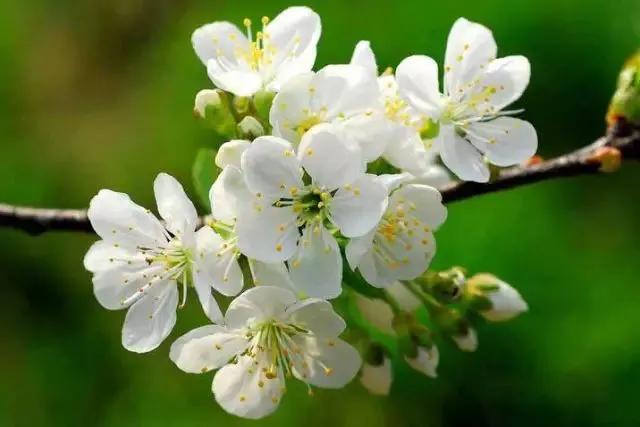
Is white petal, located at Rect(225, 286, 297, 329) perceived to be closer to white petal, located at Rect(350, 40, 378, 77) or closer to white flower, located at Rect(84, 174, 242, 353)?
white flower, located at Rect(84, 174, 242, 353)

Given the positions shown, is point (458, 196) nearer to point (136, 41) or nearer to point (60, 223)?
point (60, 223)

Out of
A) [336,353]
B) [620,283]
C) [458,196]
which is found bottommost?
[620,283]

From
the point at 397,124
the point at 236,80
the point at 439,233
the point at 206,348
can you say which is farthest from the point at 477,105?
the point at 439,233

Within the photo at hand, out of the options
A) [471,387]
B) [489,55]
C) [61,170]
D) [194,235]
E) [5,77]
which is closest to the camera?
[194,235]

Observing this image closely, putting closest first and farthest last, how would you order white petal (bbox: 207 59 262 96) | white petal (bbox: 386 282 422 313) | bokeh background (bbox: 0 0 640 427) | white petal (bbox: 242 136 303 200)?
white petal (bbox: 242 136 303 200) < white petal (bbox: 207 59 262 96) < white petal (bbox: 386 282 422 313) < bokeh background (bbox: 0 0 640 427)

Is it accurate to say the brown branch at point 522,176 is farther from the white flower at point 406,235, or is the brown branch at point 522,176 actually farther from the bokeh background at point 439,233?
the bokeh background at point 439,233

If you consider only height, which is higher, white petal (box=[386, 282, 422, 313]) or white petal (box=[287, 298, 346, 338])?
white petal (box=[287, 298, 346, 338])

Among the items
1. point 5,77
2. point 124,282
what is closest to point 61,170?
point 5,77

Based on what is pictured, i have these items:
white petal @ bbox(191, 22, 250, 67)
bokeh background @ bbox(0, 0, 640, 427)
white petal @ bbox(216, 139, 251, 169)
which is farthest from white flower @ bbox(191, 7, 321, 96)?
bokeh background @ bbox(0, 0, 640, 427)

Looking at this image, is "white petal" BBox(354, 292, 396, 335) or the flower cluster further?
"white petal" BBox(354, 292, 396, 335)
